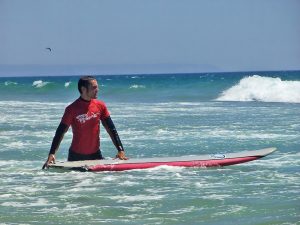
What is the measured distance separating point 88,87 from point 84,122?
0.46 m

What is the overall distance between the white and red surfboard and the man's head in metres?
0.86

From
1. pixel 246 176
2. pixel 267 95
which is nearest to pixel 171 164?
pixel 246 176

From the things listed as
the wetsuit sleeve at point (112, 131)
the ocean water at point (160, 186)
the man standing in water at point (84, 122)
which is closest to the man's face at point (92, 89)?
the man standing in water at point (84, 122)

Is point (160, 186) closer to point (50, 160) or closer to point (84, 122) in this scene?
point (84, 122)

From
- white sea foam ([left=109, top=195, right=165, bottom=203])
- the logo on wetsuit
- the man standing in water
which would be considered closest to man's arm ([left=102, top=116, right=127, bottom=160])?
the man standing in water

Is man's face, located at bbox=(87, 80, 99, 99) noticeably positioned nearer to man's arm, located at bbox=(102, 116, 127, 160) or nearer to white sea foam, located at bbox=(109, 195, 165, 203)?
man's arm, located at bbox=(102, 116, 127, 160)

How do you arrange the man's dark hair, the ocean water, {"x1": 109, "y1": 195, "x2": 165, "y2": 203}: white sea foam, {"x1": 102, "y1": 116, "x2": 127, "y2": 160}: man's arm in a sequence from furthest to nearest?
{"x1": 102, "y1": 116, "x2": 127, "y2": 160}: man's arm → the man's dark hair → {"x1": 109, "y1": 195, "x2": 165, "y2": 203}: white sea foam → the ocean water

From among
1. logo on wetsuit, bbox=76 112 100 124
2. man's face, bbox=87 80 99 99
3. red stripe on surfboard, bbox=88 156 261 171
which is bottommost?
red stripe on surfboard, bbox=88 156 261 171

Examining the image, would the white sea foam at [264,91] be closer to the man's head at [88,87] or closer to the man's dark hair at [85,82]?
the man's head at [88,87]

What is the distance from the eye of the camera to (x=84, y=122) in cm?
987

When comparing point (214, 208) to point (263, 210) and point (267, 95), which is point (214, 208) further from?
point (267, 95)

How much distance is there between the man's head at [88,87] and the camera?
9.73 m

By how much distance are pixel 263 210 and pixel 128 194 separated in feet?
5.63

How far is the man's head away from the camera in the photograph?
31.9 ft
